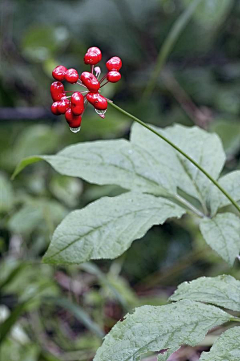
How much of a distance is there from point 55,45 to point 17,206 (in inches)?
30.2

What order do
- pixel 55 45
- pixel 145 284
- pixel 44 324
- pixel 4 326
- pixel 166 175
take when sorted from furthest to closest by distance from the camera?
pixel 55 45 < pixel 145 284 < pixel 44 324 < pixel 4 326 < pixel 166 175

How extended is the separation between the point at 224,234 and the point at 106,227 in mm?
206

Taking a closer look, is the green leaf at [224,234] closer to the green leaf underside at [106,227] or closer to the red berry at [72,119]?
the green leaf underside at [106,227]

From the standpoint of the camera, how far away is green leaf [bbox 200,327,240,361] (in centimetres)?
62

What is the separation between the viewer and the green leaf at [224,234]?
0.81 metres

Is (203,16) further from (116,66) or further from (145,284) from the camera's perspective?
(116,66)

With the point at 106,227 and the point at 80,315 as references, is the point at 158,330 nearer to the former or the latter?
the point at 106,227

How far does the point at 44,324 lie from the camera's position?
1723mm

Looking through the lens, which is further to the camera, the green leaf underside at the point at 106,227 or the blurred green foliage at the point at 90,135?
the blurred green foliage at the point at 90,135

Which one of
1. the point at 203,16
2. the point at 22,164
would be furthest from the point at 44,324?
the point at 203,16

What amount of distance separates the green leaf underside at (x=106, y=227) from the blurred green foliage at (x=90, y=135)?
47cm

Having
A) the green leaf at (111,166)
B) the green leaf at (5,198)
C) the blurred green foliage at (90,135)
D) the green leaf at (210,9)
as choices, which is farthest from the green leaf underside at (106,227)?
the green leaf at (210,9)

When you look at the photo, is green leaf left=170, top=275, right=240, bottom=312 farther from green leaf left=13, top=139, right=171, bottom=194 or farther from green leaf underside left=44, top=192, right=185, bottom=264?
green leaf left=13, top=139, right=171, bottom=194

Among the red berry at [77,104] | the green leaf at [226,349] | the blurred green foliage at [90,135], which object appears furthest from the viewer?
the blurred green foliage at [90,135]
